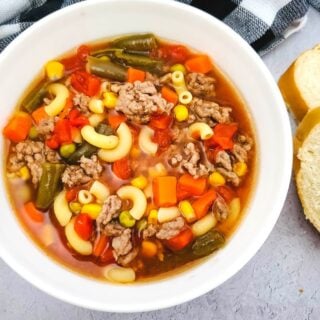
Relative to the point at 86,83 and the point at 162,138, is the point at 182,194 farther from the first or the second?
the point at 86,83

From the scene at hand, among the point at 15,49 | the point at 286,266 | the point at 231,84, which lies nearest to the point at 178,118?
the point at 231,84

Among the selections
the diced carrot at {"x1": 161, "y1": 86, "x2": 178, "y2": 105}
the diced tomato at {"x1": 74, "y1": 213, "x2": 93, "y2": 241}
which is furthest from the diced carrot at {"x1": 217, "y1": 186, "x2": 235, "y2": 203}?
the diced tomato at {"x1": 74, "y1": 213, "x2": 93, "y2": 241}

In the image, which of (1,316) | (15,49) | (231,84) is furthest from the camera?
(1,316)

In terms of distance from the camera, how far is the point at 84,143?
233cm

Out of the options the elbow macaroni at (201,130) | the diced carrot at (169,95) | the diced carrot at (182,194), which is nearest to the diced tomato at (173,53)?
the diced carrot at (169,95)

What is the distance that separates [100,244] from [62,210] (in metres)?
0.17

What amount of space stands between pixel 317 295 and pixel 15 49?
149 centimetres

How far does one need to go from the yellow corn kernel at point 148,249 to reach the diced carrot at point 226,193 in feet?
0.95

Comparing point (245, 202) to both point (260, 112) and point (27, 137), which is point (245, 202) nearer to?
point (260, 112)

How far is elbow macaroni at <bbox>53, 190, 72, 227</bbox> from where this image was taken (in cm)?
230

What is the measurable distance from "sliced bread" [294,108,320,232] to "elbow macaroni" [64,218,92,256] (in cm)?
87

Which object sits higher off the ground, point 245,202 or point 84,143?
point 84,143

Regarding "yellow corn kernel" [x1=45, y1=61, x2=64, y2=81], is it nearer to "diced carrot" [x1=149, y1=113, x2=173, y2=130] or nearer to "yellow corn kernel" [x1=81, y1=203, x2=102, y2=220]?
"diced carrot" [x1=149, y1=113, x2=173, y2=130]

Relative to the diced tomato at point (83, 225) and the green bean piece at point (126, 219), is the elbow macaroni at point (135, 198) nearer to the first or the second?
the green bean piece at point (126, 219)
